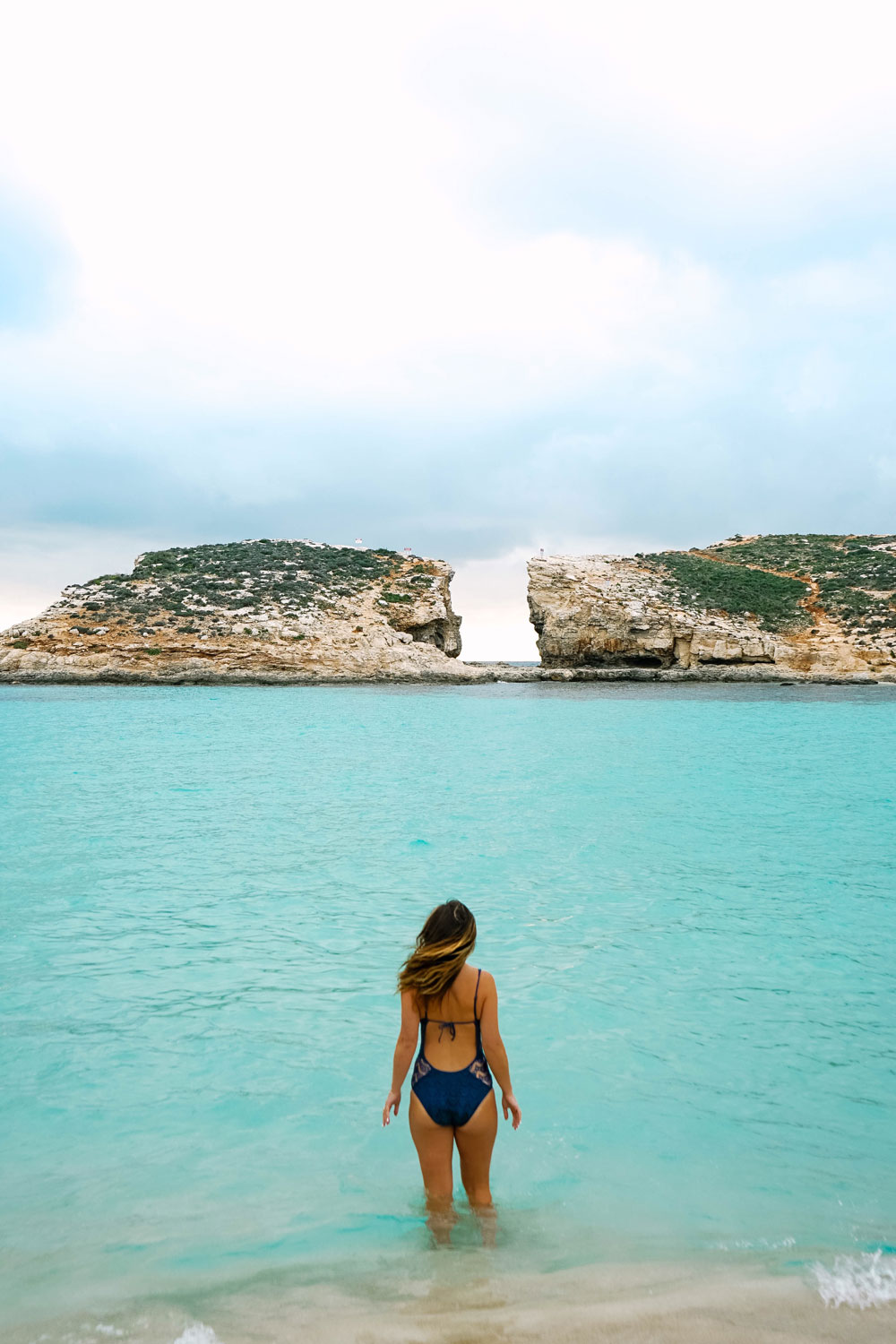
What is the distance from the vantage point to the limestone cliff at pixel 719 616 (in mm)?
49625

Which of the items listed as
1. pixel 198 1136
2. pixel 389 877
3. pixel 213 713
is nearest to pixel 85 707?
pixel 213 713

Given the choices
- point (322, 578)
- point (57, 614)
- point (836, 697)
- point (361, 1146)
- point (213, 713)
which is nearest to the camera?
point (361, 1146)

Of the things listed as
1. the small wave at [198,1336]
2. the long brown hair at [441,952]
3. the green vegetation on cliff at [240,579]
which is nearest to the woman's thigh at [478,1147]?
the long brown hair at [441,952]

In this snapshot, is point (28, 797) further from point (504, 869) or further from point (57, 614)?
point (57, 614)

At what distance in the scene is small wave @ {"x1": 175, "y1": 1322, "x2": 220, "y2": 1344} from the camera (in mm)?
2633

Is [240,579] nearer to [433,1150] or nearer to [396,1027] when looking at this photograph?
[396,1027]

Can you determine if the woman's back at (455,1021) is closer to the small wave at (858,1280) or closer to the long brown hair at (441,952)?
the long brown hair at (441,952)

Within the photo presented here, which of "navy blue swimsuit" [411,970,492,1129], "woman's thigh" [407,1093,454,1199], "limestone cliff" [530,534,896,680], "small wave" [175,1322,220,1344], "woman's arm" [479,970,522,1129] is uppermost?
"limestone cliff" [530,534,896,680]

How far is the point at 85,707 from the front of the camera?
31812 mm

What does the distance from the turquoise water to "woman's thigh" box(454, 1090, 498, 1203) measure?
0.13m

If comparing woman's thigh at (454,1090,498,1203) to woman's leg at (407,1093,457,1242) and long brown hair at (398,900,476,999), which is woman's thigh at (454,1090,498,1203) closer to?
woman's leg at (407,1093,457,1242)

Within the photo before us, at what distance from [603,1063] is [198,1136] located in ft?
8.07

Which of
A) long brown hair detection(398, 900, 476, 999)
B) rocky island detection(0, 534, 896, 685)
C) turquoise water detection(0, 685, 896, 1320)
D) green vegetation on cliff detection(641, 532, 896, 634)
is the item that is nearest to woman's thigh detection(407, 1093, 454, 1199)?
turquoise water detection(0, 685, 896, 1320)

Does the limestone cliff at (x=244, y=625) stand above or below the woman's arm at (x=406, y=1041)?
above
